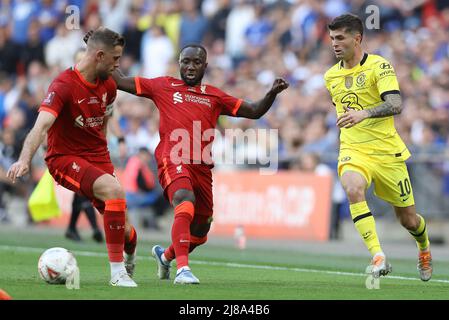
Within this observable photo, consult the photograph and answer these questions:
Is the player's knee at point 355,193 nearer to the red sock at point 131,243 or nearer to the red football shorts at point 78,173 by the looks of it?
the red sock at point 131,243

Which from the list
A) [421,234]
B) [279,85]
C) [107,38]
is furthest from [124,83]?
[421,234]

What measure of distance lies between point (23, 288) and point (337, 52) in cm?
408

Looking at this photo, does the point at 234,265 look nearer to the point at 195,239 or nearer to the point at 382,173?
the point at 195,239

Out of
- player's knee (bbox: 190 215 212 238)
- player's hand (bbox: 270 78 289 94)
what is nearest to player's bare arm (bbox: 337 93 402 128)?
player's hand (bbox: 270 78 289 94)

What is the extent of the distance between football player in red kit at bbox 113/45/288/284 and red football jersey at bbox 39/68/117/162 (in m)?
0.57

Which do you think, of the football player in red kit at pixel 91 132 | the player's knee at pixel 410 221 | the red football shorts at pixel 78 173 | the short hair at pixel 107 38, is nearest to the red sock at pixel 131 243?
the football player in red kit at pixel 91 132

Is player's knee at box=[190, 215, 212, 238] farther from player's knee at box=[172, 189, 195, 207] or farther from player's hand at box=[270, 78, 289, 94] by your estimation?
player's hand at box=[270, 78, 289, 94]

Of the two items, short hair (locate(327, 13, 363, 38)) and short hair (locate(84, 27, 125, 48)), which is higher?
short hair (locate(327, 13, 363, 38))

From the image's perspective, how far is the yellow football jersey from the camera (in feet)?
37.8

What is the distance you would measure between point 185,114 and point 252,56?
13.1 metres

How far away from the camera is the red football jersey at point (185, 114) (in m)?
11.1

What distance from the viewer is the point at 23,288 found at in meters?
9.80
